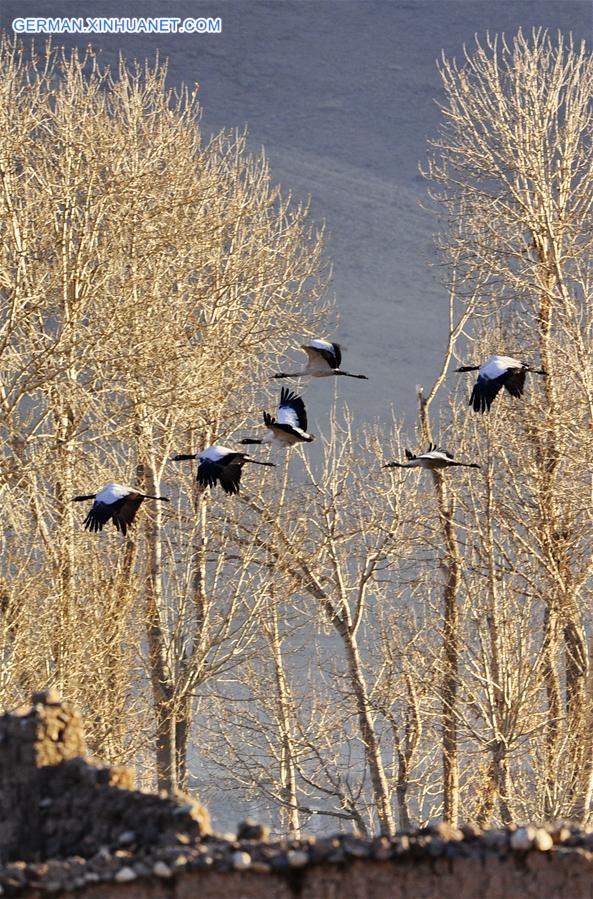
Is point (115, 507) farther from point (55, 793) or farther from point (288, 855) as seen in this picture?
point (288, 855)

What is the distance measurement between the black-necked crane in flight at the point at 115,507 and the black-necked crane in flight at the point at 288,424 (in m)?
1.58

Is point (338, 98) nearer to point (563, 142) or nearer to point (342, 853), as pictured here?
point (563, 142)

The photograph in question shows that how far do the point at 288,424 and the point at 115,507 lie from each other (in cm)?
225

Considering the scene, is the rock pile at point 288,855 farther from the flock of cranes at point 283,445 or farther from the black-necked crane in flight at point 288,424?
the black-necked crane in flight at point 288,424

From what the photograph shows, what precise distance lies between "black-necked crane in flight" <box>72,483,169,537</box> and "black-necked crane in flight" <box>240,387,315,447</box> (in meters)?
1.58

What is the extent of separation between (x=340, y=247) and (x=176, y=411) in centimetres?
5666

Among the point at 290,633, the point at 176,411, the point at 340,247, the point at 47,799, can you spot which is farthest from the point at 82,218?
the point at 340,247

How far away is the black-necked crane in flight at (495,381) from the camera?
1675cm

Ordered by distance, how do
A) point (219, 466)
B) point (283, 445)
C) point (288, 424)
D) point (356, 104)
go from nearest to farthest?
point (219, 466) → point (288, 424) → point (283, 445) → point (356, 104)

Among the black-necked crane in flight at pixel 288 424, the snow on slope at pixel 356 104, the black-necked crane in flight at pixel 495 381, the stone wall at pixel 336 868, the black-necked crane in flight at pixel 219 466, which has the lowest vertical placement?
the stone wall at pixel 336 868

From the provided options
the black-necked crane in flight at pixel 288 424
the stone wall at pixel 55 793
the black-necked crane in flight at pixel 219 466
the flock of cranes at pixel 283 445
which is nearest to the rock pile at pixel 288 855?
the stone wall at pixel 55 793

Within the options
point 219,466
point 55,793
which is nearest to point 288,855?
point 55,793

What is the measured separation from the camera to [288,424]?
17906mm

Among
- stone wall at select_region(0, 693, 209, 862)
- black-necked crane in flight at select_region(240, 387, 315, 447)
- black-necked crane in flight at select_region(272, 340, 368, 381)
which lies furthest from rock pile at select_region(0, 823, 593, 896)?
black-necked crane in flight at select_region(272, 340, 368, 381)
